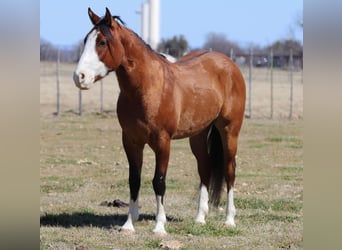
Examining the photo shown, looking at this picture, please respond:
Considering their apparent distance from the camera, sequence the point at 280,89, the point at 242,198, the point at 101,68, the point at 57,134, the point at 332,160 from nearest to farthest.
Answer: the point at 332,160
the point at 101,68
the point at 242,198
the point at 57,134
the point at 280,89

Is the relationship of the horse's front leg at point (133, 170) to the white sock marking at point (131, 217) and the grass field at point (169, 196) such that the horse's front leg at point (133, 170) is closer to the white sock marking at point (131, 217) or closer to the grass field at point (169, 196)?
the white sock marking at point (131, 217)

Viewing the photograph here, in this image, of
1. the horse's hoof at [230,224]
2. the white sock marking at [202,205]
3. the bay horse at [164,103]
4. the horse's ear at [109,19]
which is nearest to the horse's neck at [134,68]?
the bay horse at [164,103]

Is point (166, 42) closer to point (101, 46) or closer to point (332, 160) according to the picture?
point (101, 46)

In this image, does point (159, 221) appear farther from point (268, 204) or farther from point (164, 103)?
point (268, 204)

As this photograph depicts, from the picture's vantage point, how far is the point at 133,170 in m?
6.19

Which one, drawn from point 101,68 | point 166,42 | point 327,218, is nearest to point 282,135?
point 101,68

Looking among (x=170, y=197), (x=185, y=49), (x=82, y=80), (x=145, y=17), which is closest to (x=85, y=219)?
(x=170, y=197)

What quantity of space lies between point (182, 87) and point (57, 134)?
32.5 feet

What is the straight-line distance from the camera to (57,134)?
15.6m

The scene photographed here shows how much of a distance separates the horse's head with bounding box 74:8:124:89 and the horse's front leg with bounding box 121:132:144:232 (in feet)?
2.88

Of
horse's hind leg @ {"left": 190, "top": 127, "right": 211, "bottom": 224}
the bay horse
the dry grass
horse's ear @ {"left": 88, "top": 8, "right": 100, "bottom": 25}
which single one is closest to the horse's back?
the bay horse

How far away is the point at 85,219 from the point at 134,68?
1862 millimetres

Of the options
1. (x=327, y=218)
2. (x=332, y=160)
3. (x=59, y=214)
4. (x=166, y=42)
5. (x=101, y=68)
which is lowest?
(x=59, y=214)

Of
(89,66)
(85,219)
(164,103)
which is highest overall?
(89,66)
